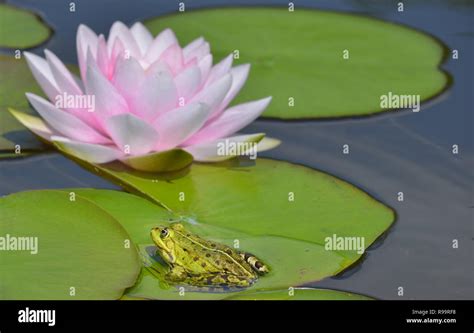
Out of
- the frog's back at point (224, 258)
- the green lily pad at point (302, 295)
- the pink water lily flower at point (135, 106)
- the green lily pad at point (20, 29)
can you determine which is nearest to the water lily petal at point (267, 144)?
the pink water lily flower at point (135, 106)

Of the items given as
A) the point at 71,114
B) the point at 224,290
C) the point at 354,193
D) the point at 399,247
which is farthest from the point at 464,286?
the point at 71,114

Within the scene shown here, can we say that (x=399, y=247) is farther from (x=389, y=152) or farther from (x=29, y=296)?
Answer: (x=29, y=296)

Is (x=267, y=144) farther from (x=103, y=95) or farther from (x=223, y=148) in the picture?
(x=103, y=95)

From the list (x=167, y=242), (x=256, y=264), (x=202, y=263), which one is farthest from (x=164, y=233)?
(x=256, y=264)

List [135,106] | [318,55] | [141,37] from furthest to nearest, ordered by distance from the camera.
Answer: [318,55] < [141,37] < [135,106]

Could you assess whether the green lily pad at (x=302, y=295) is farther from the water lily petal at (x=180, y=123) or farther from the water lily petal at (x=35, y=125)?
the water lily petal at (x=35, y=125)

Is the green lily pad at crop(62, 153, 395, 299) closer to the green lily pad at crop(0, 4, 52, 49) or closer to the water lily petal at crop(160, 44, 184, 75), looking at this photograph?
the water lily petal at crop(160, 44, 184, 75)
